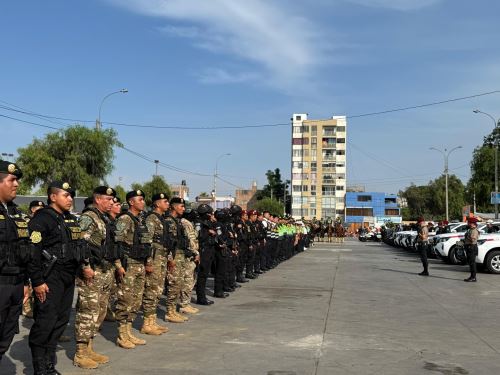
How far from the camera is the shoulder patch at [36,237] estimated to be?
15.3 ft

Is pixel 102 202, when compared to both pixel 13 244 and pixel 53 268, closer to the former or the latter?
pixel 53 268

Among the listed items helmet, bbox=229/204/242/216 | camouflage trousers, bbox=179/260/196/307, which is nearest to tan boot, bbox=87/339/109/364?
camouflage trousers, bbox=179/260/196/307

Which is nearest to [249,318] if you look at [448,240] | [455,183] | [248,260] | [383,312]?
[383,312]

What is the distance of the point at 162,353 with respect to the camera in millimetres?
6500

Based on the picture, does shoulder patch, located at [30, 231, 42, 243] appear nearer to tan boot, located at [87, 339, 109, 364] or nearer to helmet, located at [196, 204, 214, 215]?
tan boot, located at [87, 339, 109, 364]

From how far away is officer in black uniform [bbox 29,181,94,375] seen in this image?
16.5 feet

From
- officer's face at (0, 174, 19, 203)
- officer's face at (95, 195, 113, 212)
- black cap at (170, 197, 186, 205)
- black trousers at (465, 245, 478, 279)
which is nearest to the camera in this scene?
officer's face at (0, 174, 19, 203)

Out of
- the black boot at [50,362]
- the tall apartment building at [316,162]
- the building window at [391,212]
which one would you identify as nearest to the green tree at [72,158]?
the black boot at [50,362]

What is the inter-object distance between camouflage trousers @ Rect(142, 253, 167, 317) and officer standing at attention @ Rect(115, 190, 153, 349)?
451 millimetres

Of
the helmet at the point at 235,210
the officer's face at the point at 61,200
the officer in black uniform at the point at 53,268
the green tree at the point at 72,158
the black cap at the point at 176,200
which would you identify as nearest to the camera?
the officer in black uniform at the point at 53,268

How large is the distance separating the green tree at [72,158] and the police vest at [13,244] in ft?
129

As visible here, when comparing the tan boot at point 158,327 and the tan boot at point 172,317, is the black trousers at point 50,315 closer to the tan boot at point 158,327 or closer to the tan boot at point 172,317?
the tan boot at point 158,327

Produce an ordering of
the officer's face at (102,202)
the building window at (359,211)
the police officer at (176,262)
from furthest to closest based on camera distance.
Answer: the building window at (359,211) < the police officer at (176,262) < the officer's face at (102,202)

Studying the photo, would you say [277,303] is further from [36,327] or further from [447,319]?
[36,327]
